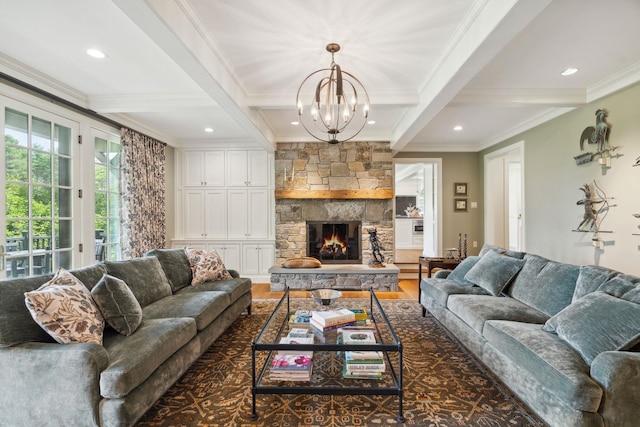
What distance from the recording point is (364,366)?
200 cm

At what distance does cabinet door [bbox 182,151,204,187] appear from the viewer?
18.6 feet

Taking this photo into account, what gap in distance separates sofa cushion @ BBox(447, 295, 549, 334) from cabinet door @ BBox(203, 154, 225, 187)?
14.3 feet

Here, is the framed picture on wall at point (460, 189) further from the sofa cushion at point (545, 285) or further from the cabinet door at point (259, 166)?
the cabinet door at point (259, 166)

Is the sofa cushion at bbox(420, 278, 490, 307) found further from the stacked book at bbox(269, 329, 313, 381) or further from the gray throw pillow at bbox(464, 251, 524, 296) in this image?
the stacked book at bbox(269, 329, 313, 381)

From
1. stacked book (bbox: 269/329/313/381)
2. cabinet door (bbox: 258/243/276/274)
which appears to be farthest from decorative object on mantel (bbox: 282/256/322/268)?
stacked book (bbox: 269/329/313/381)

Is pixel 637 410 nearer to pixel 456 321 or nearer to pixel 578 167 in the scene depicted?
pixel 456 321

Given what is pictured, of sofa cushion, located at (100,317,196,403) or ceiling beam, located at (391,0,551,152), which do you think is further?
ceiling beam, located at (391,0,551,152)

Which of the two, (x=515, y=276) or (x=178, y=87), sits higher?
(x=178, y=87)

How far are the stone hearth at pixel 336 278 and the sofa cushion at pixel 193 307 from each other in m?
1.96

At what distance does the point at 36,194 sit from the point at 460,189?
6290mm

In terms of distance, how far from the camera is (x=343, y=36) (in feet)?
7.86

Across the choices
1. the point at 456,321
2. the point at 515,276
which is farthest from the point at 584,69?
the point at 456,321

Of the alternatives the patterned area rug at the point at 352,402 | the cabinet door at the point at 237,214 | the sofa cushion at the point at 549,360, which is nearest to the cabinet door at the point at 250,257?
the cabinet door at the point at 237,214

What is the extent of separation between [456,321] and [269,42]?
279 centimetres
